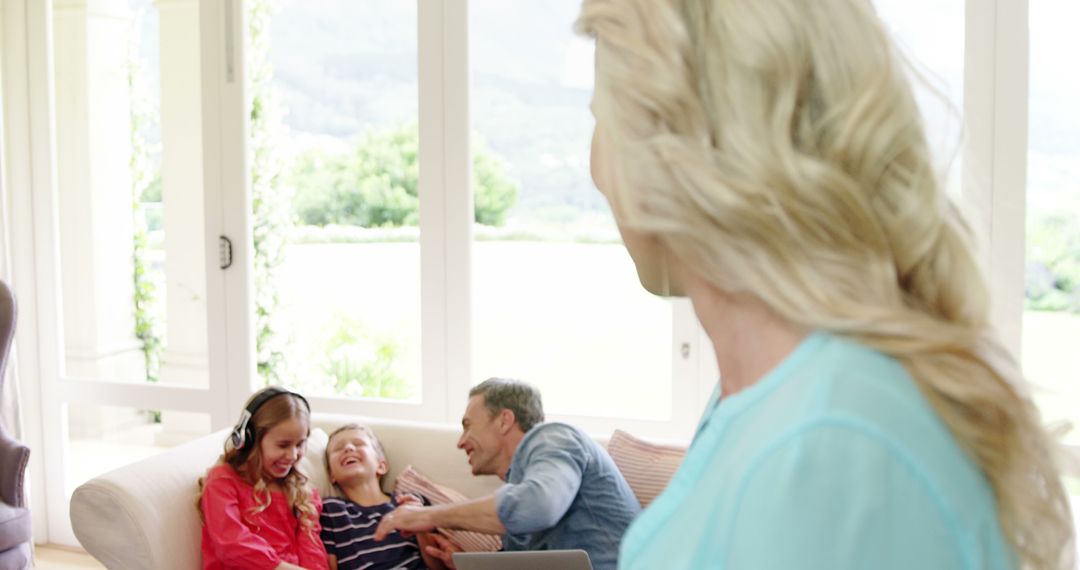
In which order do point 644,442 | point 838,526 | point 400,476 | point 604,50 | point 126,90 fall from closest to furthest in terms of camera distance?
point 838,526
point 604,50
point 644,442
point 400,476
point 126,90

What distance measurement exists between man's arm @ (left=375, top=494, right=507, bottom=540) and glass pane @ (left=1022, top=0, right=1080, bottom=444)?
178 cm

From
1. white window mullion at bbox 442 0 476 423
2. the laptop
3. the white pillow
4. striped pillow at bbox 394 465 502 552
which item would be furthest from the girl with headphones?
white window mullion at bbox 442 0 476 423

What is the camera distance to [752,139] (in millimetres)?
700

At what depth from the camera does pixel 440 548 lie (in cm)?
293

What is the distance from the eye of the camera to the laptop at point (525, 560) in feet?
7.03

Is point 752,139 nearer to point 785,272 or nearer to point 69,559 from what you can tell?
point 785,272

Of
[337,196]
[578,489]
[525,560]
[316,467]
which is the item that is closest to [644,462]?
[578,489]

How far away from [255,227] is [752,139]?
148 inches

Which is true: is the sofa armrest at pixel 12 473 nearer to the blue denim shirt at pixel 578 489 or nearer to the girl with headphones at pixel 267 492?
the girl with headphones at pixel 267 492

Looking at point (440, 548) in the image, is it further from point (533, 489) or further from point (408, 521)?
point (533, 489)

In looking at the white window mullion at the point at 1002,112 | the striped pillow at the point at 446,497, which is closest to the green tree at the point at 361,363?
the striped pillow at the point at 446,497

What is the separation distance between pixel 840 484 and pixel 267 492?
241 centimetres

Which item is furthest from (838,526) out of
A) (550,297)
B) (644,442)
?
(550,297)

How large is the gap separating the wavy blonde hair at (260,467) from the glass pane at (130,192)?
170 centimetres
